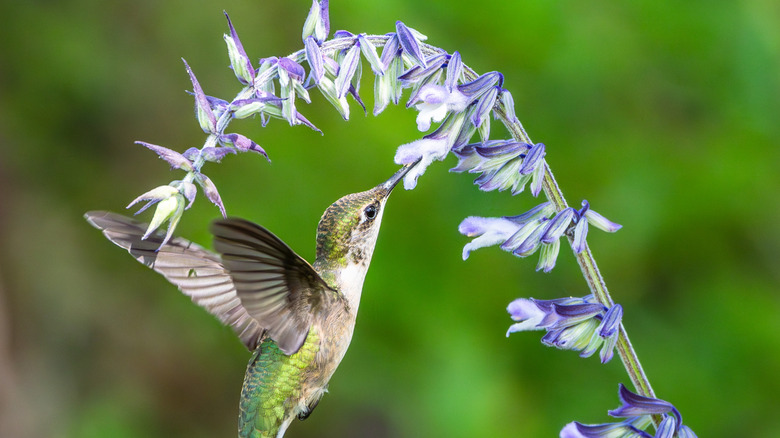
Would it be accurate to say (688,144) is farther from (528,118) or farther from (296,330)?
(296,330)

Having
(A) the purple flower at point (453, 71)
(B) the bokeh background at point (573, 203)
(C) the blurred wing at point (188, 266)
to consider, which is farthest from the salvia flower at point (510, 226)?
(B) the bokeh background at point (573, 203)

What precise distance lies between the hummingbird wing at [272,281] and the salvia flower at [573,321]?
1.51 ft

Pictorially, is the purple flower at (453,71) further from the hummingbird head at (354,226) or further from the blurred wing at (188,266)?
the blurred wing at (188,266)

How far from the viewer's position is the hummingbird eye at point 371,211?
187 centimetres

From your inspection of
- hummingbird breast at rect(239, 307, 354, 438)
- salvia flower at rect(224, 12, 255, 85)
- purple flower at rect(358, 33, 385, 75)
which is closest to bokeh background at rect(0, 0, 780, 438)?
hummingbird breast at rect(239, 307, 354, 438)

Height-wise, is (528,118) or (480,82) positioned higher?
(480,82)

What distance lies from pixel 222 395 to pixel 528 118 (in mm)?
2079

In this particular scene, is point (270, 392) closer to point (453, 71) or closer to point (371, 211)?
point (371, 211)

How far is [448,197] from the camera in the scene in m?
3.22

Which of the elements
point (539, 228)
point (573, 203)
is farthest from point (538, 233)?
point (573, 203)

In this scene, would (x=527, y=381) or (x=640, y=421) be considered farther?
(x=527, y=381)

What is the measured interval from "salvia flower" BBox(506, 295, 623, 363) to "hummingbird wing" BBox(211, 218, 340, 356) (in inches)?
18.2

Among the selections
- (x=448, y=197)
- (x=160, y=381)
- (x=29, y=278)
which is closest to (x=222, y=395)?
(x=160, y=381)

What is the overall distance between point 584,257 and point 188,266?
3.12 ft
